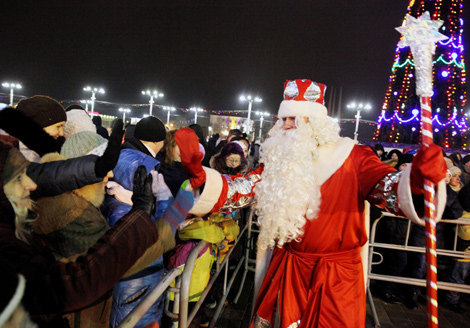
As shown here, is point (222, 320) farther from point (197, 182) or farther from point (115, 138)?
point (115, 138)

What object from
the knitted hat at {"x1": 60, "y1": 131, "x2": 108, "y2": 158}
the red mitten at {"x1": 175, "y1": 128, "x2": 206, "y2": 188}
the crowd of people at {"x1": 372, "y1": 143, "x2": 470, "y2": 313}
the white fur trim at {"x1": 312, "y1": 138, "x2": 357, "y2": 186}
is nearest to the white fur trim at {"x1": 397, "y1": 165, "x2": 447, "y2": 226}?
the white fur trim at {"x1": 312, "y1": 138, "x2": 357, "y2": 186}

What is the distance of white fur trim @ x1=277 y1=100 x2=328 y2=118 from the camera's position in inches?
95.7

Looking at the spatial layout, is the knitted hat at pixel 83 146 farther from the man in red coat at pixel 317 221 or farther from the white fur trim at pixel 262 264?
the white fur trim at pixel 262 264

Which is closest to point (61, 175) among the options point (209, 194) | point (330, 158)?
point (209, 194)

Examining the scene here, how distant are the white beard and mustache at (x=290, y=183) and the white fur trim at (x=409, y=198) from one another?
540 mm

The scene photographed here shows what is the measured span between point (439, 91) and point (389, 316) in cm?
1810

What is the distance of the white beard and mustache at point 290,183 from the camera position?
215 cm

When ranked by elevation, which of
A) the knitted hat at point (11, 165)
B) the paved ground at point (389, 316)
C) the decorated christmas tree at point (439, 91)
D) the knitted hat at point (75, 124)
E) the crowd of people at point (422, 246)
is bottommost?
the paved ground at point (389, 316)

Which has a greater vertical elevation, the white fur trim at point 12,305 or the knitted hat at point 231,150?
the knitted hat at point 231,150

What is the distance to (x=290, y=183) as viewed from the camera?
220cm

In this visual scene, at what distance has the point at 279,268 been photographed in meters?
2.29

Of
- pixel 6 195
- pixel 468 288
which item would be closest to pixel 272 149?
pixel 6 195

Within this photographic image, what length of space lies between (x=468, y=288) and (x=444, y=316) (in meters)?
0.61

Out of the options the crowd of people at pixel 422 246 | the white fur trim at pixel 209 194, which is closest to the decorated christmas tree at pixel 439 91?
the crowd of people at pixel 422 246
